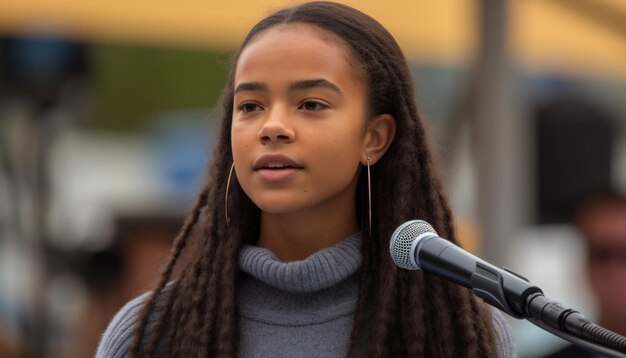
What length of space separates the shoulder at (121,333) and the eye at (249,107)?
397 mm

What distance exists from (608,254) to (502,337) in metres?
2.37

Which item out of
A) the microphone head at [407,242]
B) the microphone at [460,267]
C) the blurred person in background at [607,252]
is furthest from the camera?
the blurred person in background at [607,252]

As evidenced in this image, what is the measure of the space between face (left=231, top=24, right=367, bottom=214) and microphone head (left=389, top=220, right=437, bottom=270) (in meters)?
0.37

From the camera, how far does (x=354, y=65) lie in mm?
2576

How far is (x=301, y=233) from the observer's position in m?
2.59

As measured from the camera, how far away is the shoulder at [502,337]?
262 cm

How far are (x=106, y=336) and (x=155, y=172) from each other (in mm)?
4719

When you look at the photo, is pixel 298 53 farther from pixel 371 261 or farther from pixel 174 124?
pixel 174 124

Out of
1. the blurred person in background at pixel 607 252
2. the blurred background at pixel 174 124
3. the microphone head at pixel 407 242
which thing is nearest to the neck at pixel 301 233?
the microphone head at pixel 407 242

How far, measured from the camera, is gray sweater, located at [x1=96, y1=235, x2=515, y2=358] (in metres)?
2.54

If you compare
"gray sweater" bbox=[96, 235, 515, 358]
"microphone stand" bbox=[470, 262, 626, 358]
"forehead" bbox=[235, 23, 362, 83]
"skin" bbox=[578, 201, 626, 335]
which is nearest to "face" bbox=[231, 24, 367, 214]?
"forehead" bbox=[235, 23, 362, 83]

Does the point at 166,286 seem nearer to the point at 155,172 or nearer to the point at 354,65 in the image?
the point at 354,65

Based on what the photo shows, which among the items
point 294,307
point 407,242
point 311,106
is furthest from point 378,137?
point 407,242

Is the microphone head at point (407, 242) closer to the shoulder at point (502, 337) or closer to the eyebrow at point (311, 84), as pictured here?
the eyebrow at point (311, 84)
